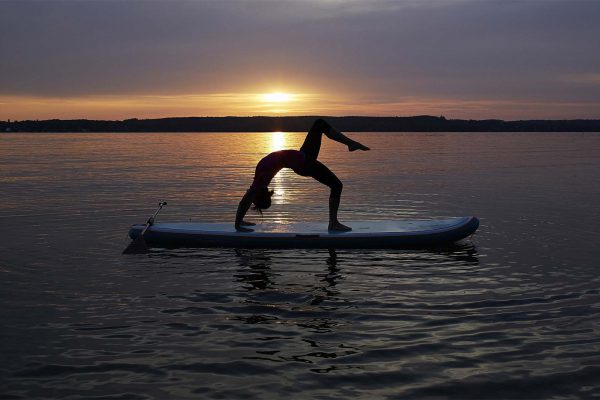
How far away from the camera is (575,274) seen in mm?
10500

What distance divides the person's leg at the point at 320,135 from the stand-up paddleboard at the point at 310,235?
66.6 inches

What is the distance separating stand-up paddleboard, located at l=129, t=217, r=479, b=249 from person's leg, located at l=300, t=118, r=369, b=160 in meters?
1.69

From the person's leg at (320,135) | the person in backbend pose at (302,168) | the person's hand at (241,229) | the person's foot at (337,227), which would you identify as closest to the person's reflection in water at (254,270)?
the person's hand at (241,229)

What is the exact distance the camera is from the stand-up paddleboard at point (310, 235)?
12633 millimetres

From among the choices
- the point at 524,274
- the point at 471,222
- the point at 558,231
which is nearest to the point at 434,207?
the point at 558,231

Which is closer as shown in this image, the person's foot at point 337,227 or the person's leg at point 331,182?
the person's leg at point 331,182

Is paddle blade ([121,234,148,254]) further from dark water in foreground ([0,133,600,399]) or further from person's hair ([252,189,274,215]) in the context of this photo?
person's hair ([252,189,274,215])

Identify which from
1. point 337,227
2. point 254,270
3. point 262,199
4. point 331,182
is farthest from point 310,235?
point 254,270

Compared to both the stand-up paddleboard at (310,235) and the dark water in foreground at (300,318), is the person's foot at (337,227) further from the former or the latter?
the dark water in foreground at (300,318)

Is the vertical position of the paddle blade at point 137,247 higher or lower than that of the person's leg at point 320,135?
lower

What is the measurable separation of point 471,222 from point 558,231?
3.48 m

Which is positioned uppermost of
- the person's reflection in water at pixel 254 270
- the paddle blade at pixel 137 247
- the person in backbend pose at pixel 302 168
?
the person in backbend pose at pixel 302 168

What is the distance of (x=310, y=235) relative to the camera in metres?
12.6

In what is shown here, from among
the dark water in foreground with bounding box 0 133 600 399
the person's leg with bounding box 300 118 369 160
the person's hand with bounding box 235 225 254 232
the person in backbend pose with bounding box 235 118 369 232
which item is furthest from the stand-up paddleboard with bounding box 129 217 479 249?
the person's leg with bounding box 300 118 369 160
